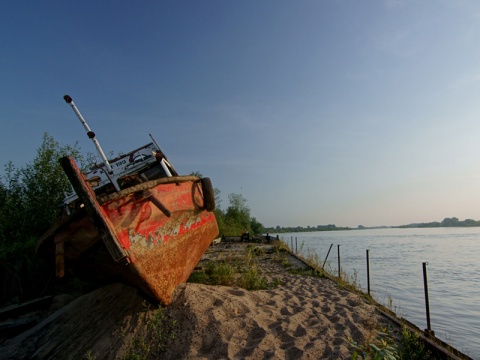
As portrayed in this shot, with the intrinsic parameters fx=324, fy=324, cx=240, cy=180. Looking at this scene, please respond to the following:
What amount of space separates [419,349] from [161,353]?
3.22 meters

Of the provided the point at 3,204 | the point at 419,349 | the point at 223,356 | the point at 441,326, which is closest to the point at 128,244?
the point at 223,356

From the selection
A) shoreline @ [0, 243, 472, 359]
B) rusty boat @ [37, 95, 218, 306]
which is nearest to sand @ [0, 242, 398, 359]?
shoreline @ [0, 243, 472, 359]

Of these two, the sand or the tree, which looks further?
the tree

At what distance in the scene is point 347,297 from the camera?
6.38 m

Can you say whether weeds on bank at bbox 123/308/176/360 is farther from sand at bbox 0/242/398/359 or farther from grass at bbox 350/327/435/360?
grass at bbox 350/327/435/360

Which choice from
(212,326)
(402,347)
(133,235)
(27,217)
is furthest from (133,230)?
(27,217)

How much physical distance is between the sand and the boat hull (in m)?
0.47

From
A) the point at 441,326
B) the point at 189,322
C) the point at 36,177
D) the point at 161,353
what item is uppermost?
Answer: the point at 36,177

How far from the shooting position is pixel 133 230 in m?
4.23

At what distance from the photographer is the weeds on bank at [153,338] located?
12.9 feet

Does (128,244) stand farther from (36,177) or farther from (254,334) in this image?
(36,177)

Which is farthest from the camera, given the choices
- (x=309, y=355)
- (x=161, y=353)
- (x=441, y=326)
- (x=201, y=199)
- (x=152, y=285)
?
(x=441, y=326)

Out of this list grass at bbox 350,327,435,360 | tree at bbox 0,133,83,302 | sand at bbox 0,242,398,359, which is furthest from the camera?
tree at bbox 0,133,83,302

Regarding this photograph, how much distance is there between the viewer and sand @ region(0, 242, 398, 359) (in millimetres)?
3928
